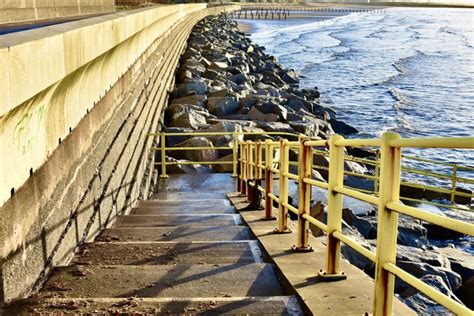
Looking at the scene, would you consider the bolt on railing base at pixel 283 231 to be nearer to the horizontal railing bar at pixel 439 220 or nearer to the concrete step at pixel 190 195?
the horizontal railing bar at pixel 439 220

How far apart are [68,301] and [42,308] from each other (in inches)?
7.2

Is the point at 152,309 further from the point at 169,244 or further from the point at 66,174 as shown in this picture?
the point at 169,244

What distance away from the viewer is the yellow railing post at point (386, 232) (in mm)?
3238

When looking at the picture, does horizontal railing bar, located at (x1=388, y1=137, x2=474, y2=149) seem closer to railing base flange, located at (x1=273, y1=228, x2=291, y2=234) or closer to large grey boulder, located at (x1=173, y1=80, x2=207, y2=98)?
railing base flange, located at (x1=273, y1=228, x2=291, y2=234)

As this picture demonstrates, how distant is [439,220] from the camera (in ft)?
9.17

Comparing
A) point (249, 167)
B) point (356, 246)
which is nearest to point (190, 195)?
point (249, 167)

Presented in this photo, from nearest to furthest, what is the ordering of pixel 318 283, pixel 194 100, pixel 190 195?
pixel 318 283 < pixel 190 195 < pixel 194 100

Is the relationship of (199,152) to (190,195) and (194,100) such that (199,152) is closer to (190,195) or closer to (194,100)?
(190,195)

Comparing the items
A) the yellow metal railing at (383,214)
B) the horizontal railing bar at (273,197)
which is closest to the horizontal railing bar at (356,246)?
the yellow metal railing at (383,214)

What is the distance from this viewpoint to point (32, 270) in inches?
145

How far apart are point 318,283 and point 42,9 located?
33.5ft

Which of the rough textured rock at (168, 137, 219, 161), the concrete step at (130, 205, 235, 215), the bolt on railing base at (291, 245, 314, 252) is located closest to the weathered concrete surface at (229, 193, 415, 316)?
the bolt on railing base at (291, 245, 314, 252)

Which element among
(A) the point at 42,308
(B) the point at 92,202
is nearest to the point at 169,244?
(B) the point at 92,202

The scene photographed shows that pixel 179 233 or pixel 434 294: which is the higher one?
pixel 434 294
